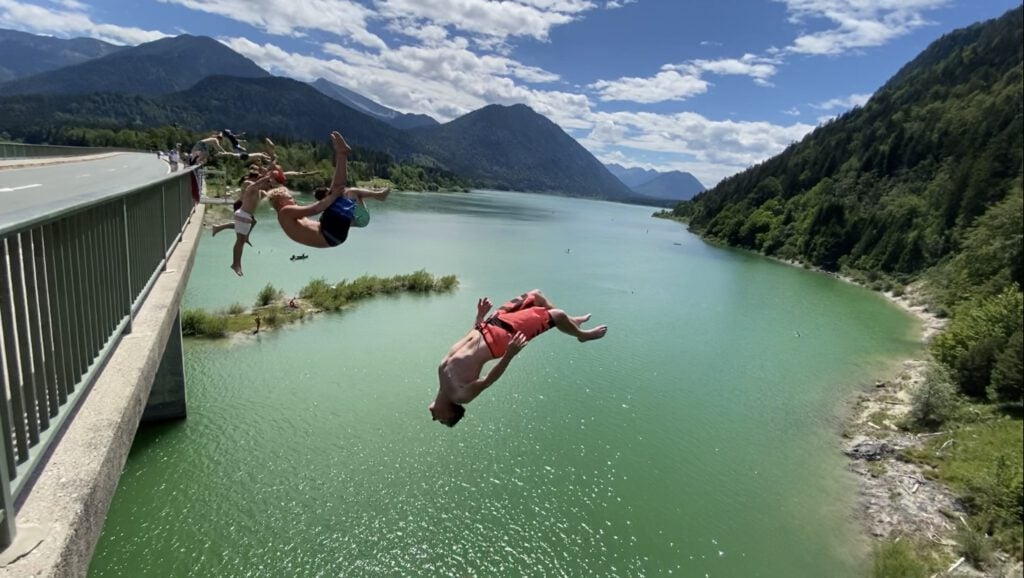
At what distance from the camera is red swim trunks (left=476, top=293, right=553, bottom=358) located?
481 cm

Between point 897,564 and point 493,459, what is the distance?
9966 mm

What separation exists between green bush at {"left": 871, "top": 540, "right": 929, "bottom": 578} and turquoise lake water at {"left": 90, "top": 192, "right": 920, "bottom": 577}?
505 millimetres

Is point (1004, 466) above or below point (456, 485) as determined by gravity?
above

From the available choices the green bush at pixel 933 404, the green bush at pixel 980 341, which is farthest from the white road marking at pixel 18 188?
the green bush at pixel 980 341

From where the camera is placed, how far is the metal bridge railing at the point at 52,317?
3.13m

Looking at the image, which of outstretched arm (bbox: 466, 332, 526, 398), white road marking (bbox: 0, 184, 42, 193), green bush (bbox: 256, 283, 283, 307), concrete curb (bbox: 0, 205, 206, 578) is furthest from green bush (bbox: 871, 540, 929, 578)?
green bush (bbox: 256, 283, 283, 307)

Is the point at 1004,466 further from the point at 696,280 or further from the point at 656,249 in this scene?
the point at 656,249

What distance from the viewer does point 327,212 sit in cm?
504

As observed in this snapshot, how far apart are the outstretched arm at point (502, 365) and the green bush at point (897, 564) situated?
13.1m

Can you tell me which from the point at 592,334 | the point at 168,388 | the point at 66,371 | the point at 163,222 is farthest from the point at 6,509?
the point at 168,388

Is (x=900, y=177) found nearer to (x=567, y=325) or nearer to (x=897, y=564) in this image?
(x=897, y=564)

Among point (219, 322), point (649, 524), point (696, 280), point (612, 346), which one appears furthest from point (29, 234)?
point (696, 280)

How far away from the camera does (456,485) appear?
14.7 metres

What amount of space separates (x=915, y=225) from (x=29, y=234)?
244ft
